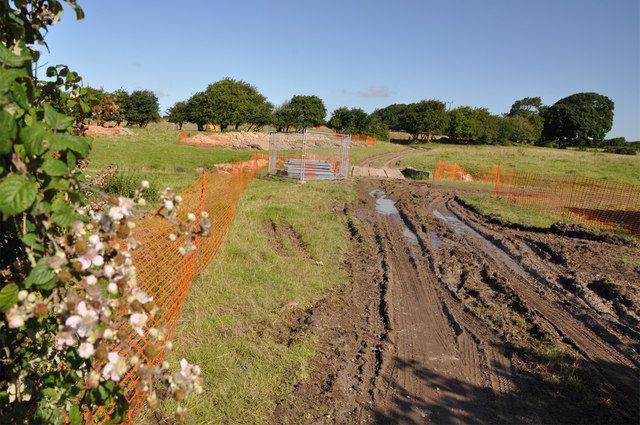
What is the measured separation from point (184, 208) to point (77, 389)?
205 inches

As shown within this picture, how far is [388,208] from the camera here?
614 inches

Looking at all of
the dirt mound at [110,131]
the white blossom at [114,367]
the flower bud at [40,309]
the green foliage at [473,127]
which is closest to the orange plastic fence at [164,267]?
the white blossom at [114,367]

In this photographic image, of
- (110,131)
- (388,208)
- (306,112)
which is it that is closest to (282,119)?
(306,112)

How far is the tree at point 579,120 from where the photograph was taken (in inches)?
3447

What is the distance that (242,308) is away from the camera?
580 centimetres

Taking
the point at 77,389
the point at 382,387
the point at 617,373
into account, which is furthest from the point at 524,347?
the point at 77,389

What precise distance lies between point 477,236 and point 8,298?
11565 millimetres

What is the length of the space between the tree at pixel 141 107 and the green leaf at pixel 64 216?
7862 cm

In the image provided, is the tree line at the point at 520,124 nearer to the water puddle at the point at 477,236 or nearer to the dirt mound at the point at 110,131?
the dirt mound at the point at 110,131

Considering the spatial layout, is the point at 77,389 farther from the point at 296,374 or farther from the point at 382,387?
the point at 382,387

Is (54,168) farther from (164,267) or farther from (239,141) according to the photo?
(239,141)

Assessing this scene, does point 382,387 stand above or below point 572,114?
below

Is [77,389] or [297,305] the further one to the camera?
[297,305]

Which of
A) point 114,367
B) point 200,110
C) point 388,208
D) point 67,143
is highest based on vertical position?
point 200,110
